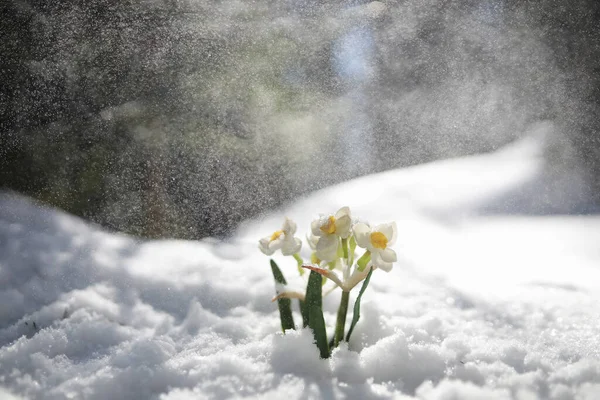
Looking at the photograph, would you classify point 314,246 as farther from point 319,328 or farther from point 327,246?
point 319,328

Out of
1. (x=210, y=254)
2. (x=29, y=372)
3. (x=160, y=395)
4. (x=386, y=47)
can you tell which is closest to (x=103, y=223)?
(x=210, y=254)

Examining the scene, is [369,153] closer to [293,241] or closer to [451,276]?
[451,276]

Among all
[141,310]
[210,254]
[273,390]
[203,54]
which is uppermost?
[203,54]

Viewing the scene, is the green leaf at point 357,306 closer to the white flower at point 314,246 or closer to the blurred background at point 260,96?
the white flower at point 314,246

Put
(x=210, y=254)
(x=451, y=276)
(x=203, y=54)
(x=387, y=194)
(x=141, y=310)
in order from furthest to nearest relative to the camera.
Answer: (x=203, y=54)
(x=387, y=194)
(x=210, y=254)
(x=451, y=276)
(x=141, y=310)

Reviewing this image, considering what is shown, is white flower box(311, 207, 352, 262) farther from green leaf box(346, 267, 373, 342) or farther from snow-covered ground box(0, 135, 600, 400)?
snow-covered ground box(0, 135, 600, 400)
